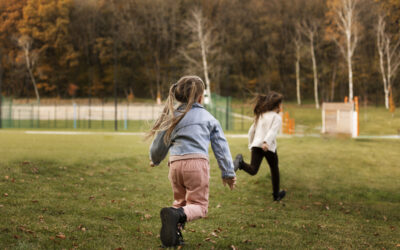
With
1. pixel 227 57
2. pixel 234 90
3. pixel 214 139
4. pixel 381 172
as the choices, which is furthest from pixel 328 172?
pixel 234 90

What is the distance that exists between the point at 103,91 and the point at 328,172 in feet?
171

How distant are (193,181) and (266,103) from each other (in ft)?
11.1

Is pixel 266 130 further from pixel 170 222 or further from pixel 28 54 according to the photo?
pixel 28 54

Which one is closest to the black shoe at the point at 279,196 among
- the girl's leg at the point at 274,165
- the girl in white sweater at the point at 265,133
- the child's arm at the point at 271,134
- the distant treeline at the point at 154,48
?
the girl's leg at the point at 274,165

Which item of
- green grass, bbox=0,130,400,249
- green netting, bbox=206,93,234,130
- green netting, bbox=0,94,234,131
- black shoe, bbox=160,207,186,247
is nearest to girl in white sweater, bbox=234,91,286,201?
green grass, bbox=0,130,400,249

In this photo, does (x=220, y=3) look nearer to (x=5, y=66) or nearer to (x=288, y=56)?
(x=288, y=56)

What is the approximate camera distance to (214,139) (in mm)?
4406

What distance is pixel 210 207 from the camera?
23.9 feet

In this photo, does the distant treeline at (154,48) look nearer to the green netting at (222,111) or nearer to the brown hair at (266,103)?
the green netting at (222,111)

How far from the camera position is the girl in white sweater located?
7117mm

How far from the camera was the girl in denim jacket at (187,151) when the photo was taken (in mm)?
4230

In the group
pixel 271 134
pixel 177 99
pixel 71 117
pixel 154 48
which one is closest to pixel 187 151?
pixel 177 99

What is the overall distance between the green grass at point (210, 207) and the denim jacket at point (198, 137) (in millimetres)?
1011

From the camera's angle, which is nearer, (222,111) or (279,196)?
(279,196)
